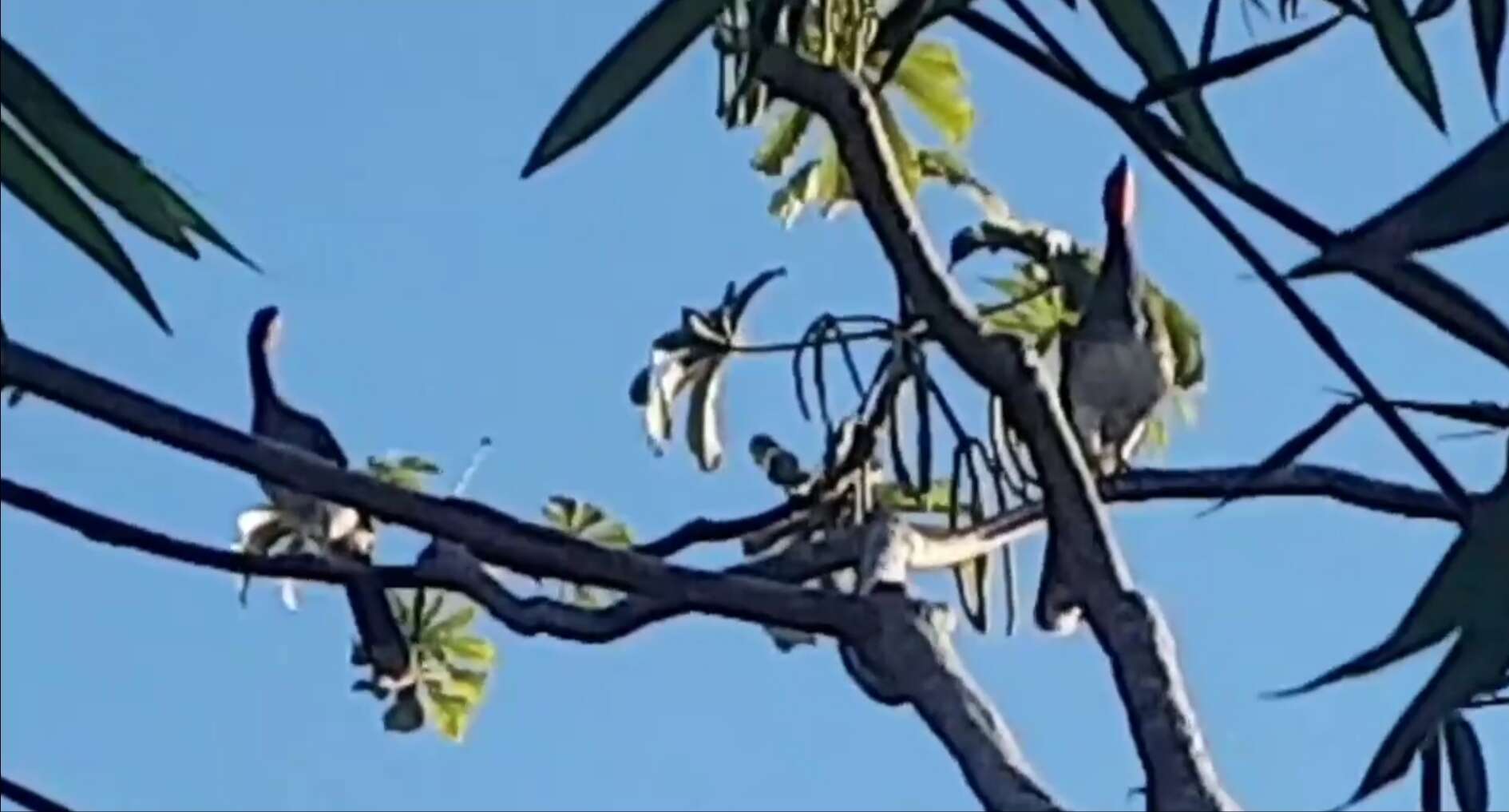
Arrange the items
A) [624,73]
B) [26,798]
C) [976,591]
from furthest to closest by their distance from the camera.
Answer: [976,591] → [624,73] → [26,798]

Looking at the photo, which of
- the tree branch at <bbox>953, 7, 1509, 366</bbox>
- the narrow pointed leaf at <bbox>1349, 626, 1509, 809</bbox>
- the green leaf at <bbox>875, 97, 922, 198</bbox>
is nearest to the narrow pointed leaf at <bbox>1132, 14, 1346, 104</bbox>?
the tree branch at <bbox>953, 7, 1509, 366</bbox>

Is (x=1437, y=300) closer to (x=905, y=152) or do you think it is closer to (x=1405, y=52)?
(x=1405, y=52)

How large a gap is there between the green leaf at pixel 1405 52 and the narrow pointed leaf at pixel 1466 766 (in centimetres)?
22

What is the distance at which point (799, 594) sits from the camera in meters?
0.84

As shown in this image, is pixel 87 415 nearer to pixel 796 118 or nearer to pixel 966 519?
pixel 966 519

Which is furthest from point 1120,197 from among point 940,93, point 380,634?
point 380,634

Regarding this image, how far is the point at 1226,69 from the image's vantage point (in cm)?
102

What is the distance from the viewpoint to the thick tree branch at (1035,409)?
0.79 m

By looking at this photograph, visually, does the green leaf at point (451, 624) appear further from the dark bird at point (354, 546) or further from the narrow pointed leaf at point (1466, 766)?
the narrow pointed leaf at point (1466, 766)

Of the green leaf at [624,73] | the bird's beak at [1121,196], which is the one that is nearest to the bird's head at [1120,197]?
the bird's beak at [1121,196]

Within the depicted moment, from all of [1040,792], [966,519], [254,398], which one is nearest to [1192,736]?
[1040,792]

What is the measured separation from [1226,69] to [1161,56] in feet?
0.32

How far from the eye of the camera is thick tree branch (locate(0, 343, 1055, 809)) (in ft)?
2.49

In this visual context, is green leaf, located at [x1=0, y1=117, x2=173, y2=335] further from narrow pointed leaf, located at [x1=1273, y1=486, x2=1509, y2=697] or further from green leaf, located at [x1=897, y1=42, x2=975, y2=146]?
green leaf, located at [x1=897, y1=42, x2=975, y2=146]
